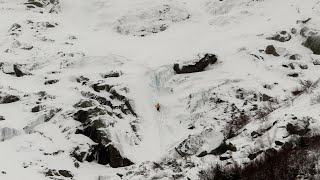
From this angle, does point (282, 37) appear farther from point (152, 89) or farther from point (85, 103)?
point (85, 103)

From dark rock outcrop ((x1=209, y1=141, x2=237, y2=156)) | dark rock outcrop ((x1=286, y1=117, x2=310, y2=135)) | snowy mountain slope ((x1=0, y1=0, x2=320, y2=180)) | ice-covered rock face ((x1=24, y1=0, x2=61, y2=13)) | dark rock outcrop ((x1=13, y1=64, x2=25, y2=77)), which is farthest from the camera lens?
ice-covered rock face ((x1=24, y1=0, x2=61, y2=13))

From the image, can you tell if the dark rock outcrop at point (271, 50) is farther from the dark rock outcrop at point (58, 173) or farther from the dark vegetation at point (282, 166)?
the dark rock outcrop at point (58, 173)

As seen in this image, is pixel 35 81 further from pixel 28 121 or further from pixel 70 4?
pixel 70 4

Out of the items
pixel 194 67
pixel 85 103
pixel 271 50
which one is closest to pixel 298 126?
pixel 85 103

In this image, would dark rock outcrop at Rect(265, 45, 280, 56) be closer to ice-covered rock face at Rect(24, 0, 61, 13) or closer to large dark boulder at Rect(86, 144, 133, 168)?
large dark boulder at Rect(86, 144, 133, 168)

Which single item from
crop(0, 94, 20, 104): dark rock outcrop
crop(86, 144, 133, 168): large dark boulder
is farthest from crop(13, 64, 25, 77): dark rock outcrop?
crop(86, 144, 133, 168): large dark boulder
